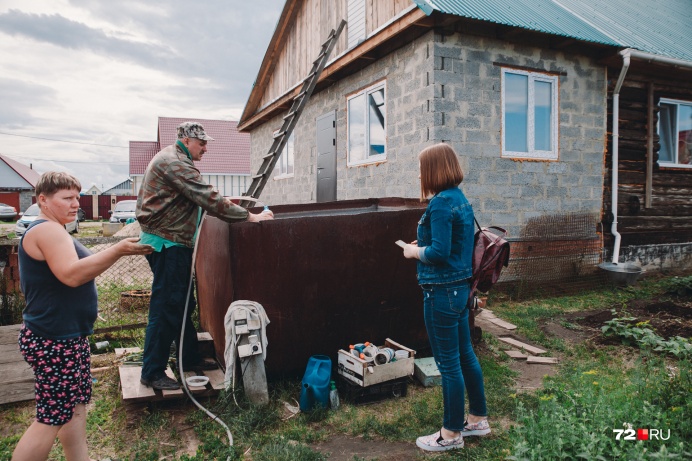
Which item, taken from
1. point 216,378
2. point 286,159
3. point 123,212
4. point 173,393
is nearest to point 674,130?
point 286,159

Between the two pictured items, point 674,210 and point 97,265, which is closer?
point 97,265

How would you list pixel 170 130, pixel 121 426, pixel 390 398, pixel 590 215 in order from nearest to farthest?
pixel 121 426, pixel 390 398, pixel 590 215, pixel 170 130

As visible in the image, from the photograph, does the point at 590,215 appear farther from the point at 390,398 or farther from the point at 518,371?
the point at 390,398

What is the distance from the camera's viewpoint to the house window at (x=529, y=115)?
8.20 metres

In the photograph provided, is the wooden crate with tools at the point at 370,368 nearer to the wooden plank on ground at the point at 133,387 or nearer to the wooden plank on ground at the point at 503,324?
the wooden plank on ground at the point at 133,387

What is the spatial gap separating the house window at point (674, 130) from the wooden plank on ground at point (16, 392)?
11353 mm

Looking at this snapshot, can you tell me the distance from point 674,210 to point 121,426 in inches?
435

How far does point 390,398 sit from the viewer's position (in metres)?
4.14

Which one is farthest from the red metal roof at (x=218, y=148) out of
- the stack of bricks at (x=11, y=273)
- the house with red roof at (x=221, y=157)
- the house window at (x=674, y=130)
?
the stack of bricks at (x=11, y=273)

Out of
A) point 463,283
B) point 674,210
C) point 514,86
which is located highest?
point 514,86

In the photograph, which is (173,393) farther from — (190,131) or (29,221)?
(29,221)

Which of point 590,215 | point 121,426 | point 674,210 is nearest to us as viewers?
point 121,426

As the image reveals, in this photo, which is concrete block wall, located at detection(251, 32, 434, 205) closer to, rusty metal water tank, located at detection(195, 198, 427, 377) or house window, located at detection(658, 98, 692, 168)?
rusty metal water tank, located at detection(195, 198, 427, 377)

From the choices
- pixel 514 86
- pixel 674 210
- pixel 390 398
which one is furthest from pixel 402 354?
pixel 674 210
